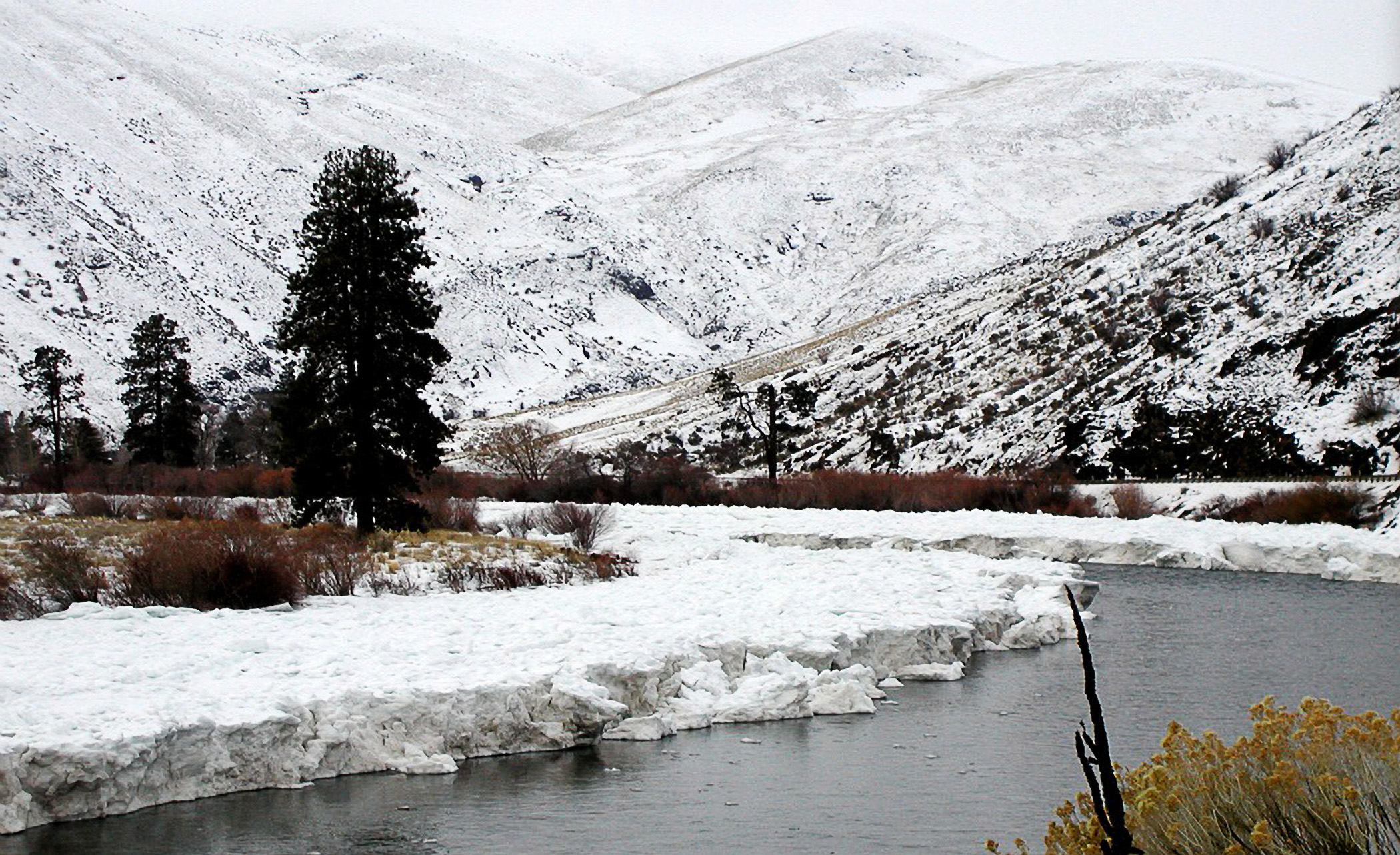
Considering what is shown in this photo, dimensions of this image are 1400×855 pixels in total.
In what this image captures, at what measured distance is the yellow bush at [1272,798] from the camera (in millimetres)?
5113

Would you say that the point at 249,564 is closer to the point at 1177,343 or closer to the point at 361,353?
the point at 361,353

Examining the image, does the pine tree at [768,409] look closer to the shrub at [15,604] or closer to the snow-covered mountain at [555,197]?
the snow-covered mountain at [555,197]

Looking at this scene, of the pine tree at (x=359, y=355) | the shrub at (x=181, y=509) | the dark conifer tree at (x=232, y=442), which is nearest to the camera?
the pine tree at (x=359, y=355)

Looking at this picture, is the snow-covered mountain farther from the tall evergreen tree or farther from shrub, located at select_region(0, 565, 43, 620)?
shrub, located at select_region(0, 565, 43, 620)

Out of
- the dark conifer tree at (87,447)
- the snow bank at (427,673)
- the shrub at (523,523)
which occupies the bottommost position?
the snow bank at (427,673)

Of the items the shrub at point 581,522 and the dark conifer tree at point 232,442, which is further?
the dark conifer tree at point 232,442

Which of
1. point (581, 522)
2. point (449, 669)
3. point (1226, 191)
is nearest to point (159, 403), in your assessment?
point (581, 522)

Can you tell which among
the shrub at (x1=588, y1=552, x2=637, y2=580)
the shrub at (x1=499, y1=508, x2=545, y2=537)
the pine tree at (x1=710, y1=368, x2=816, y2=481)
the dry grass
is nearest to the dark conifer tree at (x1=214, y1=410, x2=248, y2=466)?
the pine tree at (x1=710, y1=368, x2=816, y2=481)

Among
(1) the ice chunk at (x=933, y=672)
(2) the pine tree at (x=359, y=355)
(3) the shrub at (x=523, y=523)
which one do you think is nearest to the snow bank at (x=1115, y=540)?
(3) the shrub at (x=523, y=523)

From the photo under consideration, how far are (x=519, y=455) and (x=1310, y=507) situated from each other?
32.9 metres

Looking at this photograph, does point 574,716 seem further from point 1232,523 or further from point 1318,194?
point 1318,194

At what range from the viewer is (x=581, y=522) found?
111 ft

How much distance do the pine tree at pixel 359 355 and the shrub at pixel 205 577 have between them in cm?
855

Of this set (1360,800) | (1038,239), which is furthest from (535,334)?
(1360,800)
